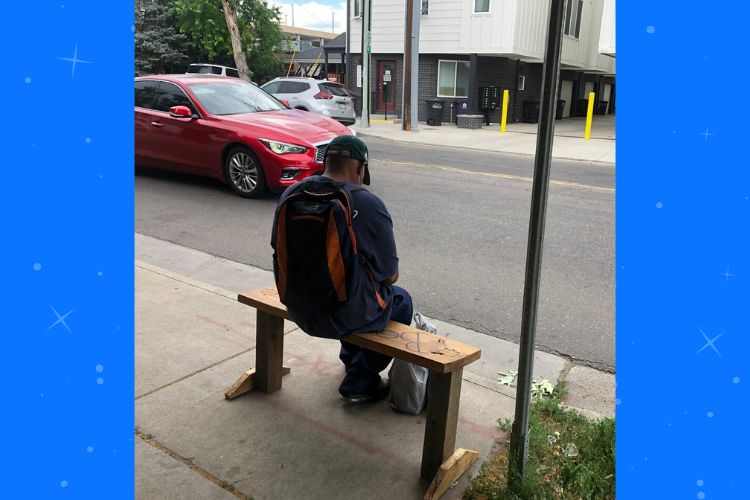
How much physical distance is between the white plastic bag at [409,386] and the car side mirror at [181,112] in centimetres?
628

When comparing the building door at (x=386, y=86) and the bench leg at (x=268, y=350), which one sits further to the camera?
the building door at (x=386, y=86)

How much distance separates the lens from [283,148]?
7828 millimetres

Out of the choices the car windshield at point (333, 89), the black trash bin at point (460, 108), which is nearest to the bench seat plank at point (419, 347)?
the car windshield at point (333, 89)

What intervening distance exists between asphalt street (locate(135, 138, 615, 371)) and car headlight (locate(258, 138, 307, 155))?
0.75m

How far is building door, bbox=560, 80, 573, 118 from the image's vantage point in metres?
29.8

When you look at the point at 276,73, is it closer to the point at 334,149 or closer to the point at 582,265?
the point at 582,265

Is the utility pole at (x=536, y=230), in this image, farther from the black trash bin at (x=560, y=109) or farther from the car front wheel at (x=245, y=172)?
the black trash bin at (x=560, y=109)

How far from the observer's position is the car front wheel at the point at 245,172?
8070 mm

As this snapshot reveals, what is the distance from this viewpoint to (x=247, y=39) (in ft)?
96.2

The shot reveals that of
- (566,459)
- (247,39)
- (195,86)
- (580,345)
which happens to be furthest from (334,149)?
(247,39)

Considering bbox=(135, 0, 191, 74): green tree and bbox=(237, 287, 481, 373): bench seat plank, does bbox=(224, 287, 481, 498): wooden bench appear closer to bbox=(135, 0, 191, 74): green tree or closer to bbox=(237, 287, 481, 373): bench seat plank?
bbox=(237, 287, 481, 373): bench seat plank

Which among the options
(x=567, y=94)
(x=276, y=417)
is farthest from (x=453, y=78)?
(x=276, y=417)

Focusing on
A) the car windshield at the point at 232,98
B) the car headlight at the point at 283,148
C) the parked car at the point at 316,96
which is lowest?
the car headlight at the point at 283,148

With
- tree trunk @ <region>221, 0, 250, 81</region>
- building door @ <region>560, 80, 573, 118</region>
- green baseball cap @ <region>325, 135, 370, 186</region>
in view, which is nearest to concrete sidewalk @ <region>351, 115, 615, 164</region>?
tree trunk @ <region>221, 0, 250, 81</region>
